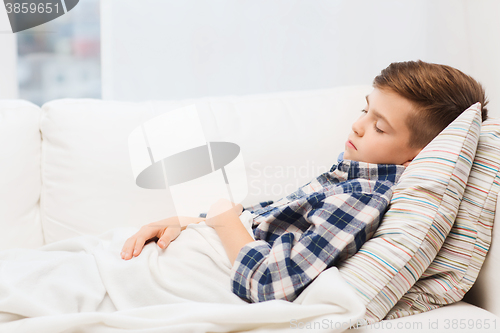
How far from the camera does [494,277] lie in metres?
0.71

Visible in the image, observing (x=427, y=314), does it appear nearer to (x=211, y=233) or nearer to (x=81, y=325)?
(x=211, y=233)

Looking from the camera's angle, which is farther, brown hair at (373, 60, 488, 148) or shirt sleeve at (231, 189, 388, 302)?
brown hair at (373, 60, 488, 148)

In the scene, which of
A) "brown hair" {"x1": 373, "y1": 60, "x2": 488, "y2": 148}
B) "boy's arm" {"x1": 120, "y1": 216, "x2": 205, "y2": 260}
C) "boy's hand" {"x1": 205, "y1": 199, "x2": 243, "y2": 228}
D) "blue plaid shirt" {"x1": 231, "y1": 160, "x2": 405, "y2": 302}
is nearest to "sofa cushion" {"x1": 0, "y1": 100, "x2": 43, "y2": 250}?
"boy's arm" {"x1": 120, "y1": 216, "x2": 205, "y2": 260}

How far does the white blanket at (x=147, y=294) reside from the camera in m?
0.58

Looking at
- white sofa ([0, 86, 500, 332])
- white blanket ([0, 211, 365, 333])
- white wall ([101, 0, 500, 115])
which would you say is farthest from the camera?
white wall ([101, 0, 500, 115])

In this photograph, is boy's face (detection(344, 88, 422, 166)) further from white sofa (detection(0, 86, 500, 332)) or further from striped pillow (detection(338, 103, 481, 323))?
white sofa (detection(0, 86, 500, 332))

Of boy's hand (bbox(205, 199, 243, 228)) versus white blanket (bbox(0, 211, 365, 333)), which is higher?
boy's hand (bbox(205, 199, 243, 228))

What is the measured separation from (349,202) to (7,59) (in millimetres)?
1604

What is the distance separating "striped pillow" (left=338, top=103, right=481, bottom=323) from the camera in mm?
649

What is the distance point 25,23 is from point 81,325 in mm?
1570

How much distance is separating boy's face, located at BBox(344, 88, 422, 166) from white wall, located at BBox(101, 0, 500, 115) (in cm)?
79

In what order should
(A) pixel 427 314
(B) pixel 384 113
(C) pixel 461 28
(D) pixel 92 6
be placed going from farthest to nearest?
(D) pixel 92 6
(C) pixel 461 28
(B) pixel 384 113
(A) pixel 427 314

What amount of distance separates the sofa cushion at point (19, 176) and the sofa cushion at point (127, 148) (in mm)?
28

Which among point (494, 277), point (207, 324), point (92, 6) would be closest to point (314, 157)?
point (494, 277)
